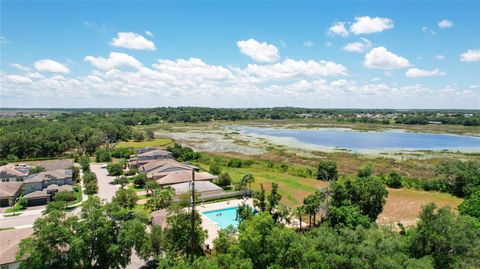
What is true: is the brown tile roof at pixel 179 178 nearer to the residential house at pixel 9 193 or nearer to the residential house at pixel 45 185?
the residential house at pixel 45 185

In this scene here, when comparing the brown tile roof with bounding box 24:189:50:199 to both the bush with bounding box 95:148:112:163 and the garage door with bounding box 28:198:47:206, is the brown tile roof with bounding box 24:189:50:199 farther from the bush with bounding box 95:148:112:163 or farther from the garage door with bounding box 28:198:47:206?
the bush with bounding box 95:148:112:163

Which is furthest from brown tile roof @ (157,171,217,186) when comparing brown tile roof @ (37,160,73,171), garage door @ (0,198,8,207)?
brown tile roof @ (37,160,73,171)

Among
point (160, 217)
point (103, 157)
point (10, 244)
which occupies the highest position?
point (10, 244)

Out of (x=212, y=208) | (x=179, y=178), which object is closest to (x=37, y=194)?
(x=179, y=178)

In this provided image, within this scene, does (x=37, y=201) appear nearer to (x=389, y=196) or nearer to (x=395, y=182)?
(x=389, y=196)

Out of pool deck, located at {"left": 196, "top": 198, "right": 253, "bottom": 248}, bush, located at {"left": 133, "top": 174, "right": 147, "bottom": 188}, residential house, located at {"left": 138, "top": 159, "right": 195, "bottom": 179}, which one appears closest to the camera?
pool deck, located at {"left": 196, "top": 198, "right": 253, "bottom": 248}

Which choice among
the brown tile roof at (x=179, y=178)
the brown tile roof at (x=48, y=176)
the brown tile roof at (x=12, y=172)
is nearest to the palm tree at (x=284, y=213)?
the brown tile roof at (x=179, y=178)

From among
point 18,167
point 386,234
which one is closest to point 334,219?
point 386,234
